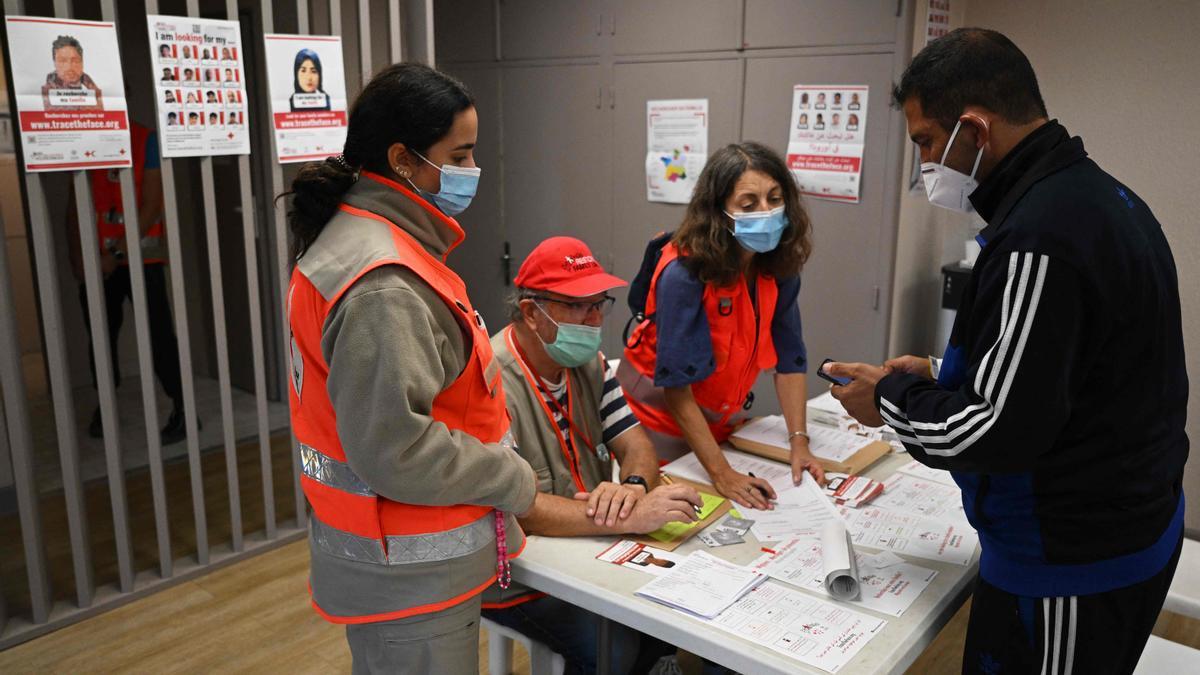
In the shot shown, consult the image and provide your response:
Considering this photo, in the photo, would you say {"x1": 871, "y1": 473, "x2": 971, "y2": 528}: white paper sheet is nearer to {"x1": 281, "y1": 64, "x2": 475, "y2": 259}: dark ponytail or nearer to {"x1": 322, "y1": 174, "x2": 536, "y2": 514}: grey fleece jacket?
{"x1": 322, "y1": 174, "x2": 536, "y2": 514}: grey fleece jacket

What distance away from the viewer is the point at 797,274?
7.67 feet

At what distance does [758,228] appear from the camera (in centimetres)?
220

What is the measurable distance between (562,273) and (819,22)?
2.13 meters

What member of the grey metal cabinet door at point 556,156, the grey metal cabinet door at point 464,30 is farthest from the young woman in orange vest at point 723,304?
the grey metal cabinet door at point 464,30

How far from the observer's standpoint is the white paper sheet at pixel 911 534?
5.67 ft

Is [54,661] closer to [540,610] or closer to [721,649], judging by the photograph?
[540,610]

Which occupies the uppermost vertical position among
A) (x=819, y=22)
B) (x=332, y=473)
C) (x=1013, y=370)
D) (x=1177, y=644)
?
(x=819, y=22)

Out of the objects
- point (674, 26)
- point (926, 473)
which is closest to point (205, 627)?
point (926, 473)

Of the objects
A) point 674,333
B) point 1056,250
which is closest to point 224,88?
point 674,333

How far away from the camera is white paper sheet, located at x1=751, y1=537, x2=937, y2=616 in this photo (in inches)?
60.8

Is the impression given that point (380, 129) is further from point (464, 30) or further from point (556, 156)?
point (464, 30)

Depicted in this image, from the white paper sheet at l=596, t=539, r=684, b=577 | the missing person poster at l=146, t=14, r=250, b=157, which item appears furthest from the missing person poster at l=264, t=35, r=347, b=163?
the white paper sheet at l=596, t=539, r=684, b=577

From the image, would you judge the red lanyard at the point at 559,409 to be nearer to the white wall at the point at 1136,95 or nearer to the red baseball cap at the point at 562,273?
the red baseball cap at the point at 562,273

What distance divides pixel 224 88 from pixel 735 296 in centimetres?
180
